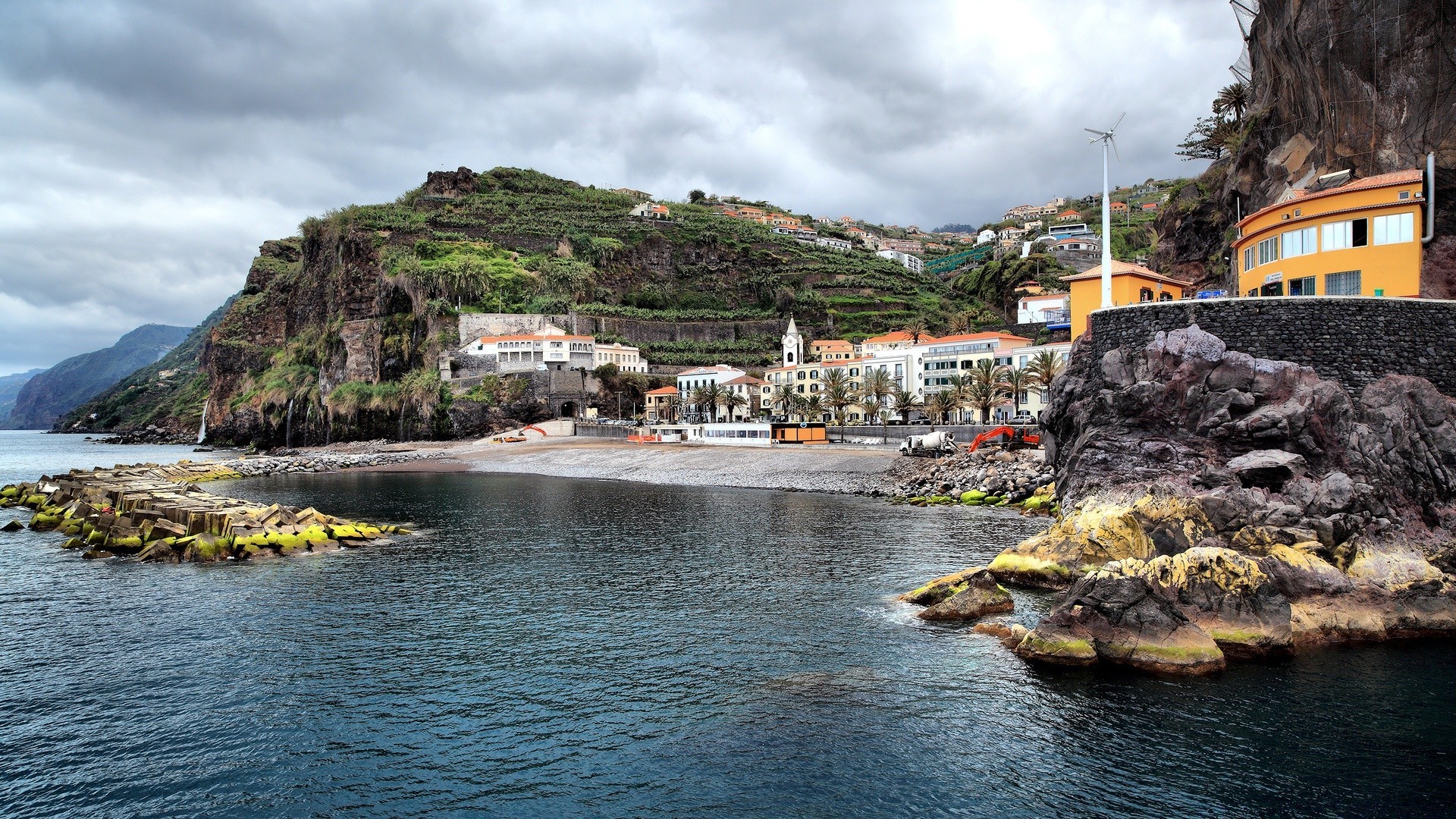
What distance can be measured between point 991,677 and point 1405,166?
30551mm

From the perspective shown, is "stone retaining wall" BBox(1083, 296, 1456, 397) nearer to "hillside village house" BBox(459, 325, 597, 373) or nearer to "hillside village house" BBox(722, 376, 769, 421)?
"hillside village house" BBox(722, 376, 769, 421)

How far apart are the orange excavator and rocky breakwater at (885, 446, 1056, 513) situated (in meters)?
1.78

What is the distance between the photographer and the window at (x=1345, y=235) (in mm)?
27781

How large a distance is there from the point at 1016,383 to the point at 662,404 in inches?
1547

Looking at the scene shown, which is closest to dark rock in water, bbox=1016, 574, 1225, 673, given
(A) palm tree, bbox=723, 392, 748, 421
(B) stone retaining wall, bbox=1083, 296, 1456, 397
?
(B) stone retaining wall, bbox=1083, 296, 1456, 397

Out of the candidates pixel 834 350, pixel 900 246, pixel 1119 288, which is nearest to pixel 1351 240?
pixel 1119 288

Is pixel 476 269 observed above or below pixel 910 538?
above

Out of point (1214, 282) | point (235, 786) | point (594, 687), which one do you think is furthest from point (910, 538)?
point (1214, 282)

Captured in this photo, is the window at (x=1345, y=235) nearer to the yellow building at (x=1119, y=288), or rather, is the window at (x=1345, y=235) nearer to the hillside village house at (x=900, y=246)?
the yellow building at (x=1119, y=288)

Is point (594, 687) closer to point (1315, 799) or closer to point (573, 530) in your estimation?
point (1315, 799)

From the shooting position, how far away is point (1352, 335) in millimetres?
23531

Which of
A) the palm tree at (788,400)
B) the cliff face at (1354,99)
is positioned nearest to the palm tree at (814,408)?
the palm tree at (788,400)

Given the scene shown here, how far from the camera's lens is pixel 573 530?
116 feet

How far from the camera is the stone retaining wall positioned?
23.4m
